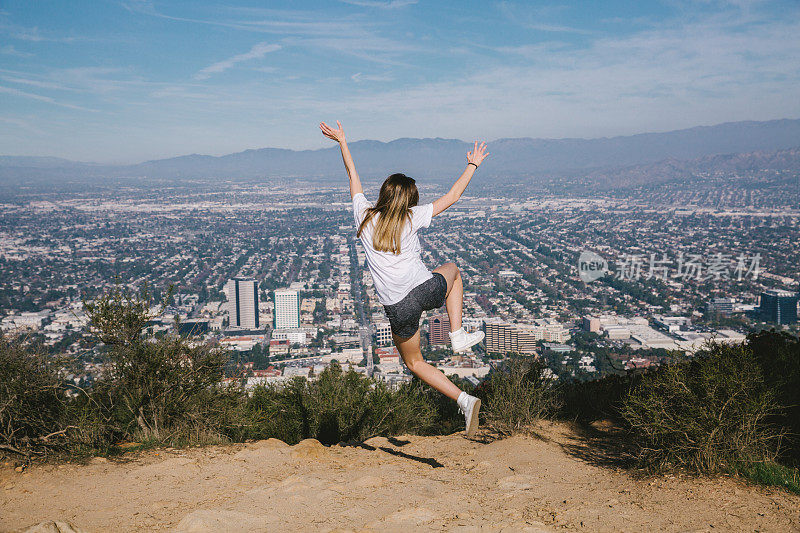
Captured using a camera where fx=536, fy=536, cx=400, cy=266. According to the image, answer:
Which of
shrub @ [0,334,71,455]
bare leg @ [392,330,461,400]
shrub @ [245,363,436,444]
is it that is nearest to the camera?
bare leg @ [392,330,461,400]

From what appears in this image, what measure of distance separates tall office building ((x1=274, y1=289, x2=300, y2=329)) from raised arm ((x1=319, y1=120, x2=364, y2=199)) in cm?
2073

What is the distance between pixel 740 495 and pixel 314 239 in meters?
46.7

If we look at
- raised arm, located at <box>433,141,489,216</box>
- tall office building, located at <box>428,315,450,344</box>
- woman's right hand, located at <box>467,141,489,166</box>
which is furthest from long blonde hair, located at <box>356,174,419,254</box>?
tall office building, located at <box>428,315,450,344</box>

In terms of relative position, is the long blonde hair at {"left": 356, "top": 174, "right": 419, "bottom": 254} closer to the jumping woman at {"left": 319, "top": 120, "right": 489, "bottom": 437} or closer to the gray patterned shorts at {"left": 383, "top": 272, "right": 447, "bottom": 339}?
the jumping woman at {"left": 319, "top": 120, "right": 489, "bottom": 437}

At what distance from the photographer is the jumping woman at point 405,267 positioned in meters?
3.76

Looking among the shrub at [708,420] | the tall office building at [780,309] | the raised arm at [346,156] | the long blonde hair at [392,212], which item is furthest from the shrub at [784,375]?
the tall office building at [780,309]

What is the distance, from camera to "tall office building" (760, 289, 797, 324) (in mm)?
22328

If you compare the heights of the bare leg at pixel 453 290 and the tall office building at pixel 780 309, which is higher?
the bare leg at pixel 453 290

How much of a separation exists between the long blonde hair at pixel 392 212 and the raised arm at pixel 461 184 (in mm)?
195

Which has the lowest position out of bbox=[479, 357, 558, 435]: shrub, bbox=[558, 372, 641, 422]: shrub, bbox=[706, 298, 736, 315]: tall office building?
bbox=[706, 298, 736, 315]: tall office building

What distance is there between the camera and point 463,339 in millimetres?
4098

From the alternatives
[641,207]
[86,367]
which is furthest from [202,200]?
[86,367]

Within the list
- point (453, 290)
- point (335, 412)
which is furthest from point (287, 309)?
point (453, 290)

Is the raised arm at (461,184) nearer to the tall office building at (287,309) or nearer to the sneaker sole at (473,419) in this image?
the sneaker sole at (473,419)
